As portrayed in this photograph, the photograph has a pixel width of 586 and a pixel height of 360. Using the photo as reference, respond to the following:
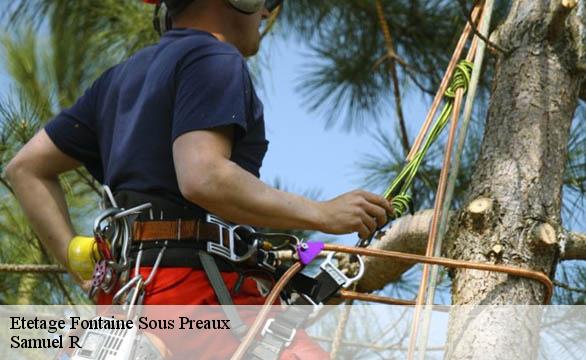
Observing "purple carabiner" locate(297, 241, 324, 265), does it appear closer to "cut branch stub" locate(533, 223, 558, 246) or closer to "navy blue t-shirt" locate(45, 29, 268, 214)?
"navy blue t-shirt" locate(45, 29, 268, 214)

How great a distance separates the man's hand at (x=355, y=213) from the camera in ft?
6.28

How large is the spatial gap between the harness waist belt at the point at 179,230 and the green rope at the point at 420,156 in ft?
1.16

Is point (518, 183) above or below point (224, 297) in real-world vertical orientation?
above

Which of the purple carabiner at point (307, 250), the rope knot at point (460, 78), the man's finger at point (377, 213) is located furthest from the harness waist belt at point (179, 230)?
the rope knot at point (460, 78)

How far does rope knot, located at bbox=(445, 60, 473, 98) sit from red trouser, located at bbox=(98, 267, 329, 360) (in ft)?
2.25

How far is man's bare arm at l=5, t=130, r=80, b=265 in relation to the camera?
2.24m

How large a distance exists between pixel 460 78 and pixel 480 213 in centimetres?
34

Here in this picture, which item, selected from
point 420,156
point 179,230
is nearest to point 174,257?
point 179,230

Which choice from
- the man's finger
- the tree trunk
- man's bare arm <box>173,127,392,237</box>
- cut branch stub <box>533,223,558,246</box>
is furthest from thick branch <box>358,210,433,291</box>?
man's bare arm <box>173,127,392,237</box>

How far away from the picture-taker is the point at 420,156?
87.6 inches

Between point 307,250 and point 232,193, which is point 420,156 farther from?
point 232,193

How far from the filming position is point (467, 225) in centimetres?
222

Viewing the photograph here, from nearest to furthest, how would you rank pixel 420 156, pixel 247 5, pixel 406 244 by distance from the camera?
pixel 247 5 < pixel 420 156 < pixel 406 244

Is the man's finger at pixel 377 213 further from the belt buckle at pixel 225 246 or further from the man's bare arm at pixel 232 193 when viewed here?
the belt buckle at pixel 225 246
